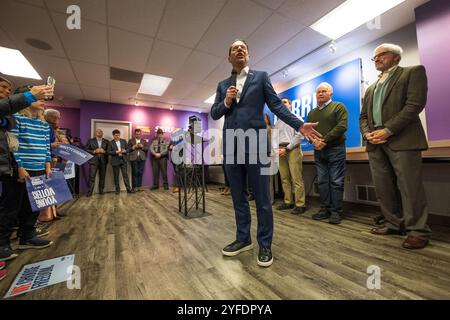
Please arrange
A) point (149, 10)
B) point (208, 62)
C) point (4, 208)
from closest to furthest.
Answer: point (4, 208) < point (149, 10) < point (208, 62)

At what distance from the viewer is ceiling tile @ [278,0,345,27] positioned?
2373 millimetres

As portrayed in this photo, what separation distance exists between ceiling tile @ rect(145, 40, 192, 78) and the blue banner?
2586 millimetres

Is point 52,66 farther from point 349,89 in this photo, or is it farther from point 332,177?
point 349,89

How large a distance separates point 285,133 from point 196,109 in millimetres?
4850

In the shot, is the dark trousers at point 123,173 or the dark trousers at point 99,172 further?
the dark trousers at point 123,173

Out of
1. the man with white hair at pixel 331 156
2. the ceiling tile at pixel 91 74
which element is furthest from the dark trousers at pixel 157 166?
the man with white hair at pixel 331 156

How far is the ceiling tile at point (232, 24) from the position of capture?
7.97 ft

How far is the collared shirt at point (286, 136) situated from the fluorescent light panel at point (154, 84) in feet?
9.79

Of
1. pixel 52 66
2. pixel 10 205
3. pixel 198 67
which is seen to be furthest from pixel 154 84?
pixel 10 205

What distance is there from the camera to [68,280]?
3.85ft

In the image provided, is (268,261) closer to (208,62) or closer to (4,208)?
(4,208)

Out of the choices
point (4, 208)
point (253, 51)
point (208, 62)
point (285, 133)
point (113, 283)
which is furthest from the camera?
point (208, 62)

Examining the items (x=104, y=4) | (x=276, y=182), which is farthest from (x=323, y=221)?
(x=104, y=4)

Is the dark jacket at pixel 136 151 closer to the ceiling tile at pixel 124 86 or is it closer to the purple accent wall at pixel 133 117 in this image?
the purple accent wall at pixel 133 117
